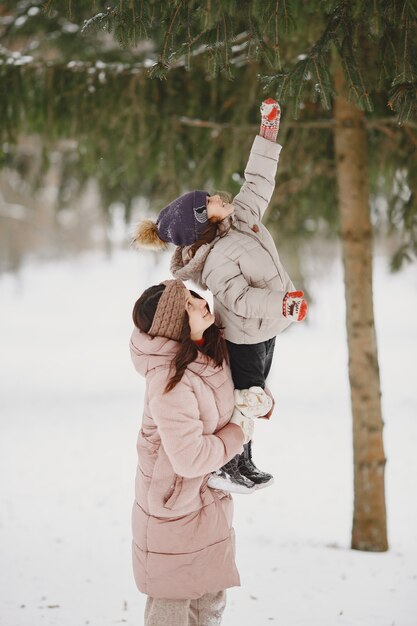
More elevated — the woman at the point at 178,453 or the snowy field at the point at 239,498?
the woman at the point at 178,453

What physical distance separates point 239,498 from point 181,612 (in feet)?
12.8

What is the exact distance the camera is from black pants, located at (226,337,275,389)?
9.29 feet

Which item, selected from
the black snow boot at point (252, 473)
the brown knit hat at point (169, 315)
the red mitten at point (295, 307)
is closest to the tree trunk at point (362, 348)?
the black snow boot at point (252, 473)

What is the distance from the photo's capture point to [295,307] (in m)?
2.52

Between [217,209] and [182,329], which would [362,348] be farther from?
[182,329]

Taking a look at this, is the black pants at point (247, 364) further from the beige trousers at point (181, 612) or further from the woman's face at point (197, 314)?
the beige trousers at point (181, 612)

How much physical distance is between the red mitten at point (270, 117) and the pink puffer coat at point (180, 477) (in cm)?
117

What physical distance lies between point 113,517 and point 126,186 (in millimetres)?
3515

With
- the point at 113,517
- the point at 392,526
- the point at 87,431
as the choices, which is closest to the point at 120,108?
the point at 113,517

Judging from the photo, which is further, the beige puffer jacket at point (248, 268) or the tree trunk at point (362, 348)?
the tree trunk at point (362, 348)

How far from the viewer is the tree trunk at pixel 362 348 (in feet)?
15.1

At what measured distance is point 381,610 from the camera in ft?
12.6

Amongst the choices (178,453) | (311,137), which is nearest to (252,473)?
(178,453)

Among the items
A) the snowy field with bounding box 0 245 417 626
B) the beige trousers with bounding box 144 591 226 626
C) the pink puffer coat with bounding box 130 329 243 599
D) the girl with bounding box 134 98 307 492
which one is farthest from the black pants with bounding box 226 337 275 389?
the snowy field with bounding box 0 245 417 626
